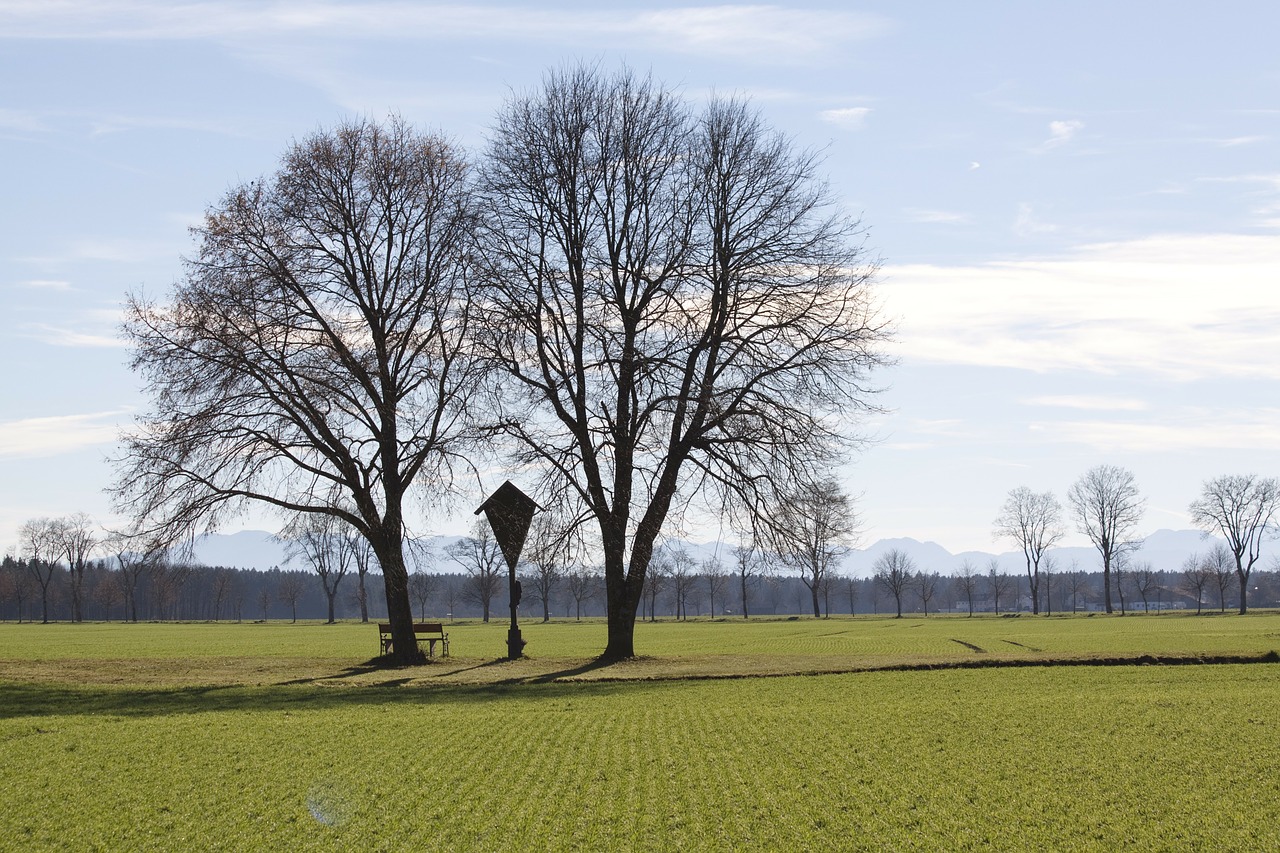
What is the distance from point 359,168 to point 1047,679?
77.0 feet

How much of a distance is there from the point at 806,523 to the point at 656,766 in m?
18.2

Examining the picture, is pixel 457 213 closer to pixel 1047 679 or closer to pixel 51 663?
pixel 51 663

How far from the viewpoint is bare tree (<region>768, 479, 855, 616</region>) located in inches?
1193

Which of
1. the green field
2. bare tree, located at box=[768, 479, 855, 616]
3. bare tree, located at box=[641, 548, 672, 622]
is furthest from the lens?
bare tree, located at box=[641, 548, 672, 622]

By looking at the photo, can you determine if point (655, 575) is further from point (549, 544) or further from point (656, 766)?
point (656, 766)

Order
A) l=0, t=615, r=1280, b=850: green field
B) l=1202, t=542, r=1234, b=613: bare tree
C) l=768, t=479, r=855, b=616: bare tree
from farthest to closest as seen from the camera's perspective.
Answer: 1. l=1202, t=542, r=1234, b=613: bare tree
2. l=768, t=479, r=855, b=616: bare tree
3. l=0, t=615, r=1280, b=850: green field

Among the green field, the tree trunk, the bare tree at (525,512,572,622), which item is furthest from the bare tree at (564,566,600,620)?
the green field

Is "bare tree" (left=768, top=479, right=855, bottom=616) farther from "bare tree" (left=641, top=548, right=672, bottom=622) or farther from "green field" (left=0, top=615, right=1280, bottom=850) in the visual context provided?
"bare tree" (left=641, top=548, right=672, bottom=622)

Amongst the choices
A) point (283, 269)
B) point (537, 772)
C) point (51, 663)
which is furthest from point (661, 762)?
point (51, 663)

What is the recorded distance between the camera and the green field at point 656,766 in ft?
33.2

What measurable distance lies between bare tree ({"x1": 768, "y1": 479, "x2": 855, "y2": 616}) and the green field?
21.9 feet

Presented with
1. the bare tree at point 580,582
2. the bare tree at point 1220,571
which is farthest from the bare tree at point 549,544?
the bare tree at point 1220,571

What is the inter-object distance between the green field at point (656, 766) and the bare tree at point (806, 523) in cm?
667

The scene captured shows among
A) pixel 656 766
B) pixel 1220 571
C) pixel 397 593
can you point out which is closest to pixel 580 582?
pixel 397 593
